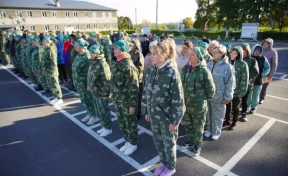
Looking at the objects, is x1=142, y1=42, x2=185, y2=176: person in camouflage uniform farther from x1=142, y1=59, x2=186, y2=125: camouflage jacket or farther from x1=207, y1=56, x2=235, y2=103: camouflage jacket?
x1=207, y1=56, x2=235, y2=103: camouflage jacket

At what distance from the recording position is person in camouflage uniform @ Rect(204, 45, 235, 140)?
3719 mm

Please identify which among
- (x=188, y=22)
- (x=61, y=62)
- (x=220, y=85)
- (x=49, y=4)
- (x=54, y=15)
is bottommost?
(x=220, y=85)

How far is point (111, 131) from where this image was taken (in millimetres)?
4695

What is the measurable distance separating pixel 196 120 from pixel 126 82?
1507 millimetres

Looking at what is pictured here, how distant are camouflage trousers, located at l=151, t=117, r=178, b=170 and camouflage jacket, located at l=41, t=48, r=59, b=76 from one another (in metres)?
4.61

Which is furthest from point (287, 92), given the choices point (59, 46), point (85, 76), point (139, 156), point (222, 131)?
point (59, 46)

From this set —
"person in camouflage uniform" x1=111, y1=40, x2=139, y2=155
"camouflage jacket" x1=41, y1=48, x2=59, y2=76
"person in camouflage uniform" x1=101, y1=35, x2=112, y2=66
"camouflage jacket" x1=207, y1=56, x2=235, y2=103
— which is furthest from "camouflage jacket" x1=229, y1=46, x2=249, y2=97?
"camouflage jacket" x1=41, y1=48, x2=59, y2=76

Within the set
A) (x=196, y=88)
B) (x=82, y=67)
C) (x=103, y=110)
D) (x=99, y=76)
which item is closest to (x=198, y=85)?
(x=196, y=88)

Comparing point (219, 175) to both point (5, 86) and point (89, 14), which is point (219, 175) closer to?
point (5, 86)

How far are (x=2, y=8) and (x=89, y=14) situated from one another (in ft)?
64.7

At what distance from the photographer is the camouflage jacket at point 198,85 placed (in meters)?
3.20

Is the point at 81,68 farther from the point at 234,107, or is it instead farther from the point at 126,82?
the point at 234,107

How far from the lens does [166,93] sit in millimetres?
2664

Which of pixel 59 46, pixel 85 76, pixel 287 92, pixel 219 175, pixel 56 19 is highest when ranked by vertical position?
pixel 56 19
